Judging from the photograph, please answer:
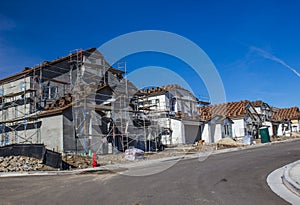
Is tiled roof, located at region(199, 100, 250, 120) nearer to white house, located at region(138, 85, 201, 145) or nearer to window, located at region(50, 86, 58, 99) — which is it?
white house, located at region(138, 85, 201, 145)

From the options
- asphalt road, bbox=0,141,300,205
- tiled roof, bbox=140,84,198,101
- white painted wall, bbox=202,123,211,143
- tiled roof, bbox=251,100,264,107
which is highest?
tiled roof, bbox=140,84,198,101

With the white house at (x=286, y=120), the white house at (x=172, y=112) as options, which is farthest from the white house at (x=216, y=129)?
the white house at (x=286, y=120)

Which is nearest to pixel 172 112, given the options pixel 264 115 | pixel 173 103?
pixel 173 103

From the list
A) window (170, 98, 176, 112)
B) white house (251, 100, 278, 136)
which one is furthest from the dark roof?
white house (251, 100, 278, 136)

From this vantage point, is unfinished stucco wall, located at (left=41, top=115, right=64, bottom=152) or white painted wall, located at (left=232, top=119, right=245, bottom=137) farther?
white painted wall, located at (left=232, top=119, right=245, bottom=137)

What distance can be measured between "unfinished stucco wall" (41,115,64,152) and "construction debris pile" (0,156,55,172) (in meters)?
5.63

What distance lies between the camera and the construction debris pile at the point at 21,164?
16312 millimetres

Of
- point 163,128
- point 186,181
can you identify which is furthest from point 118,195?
point 163,128

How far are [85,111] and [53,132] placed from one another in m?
3.04

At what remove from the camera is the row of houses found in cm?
2419

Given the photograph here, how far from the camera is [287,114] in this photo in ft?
228

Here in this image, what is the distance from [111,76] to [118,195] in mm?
26957

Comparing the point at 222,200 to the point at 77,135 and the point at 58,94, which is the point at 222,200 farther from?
the point at 58,94

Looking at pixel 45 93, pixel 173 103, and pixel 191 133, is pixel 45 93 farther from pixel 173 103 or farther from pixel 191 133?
pixel 191 133
